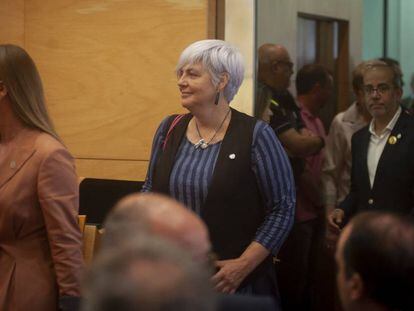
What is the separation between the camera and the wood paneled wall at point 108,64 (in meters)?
4.50

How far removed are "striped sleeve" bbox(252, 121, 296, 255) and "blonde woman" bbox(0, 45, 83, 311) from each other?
0.71 meters

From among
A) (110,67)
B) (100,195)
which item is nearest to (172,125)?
(100,195)

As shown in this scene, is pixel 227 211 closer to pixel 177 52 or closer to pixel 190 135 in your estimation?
pixel 190 135

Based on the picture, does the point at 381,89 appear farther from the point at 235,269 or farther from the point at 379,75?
the point at 235,269

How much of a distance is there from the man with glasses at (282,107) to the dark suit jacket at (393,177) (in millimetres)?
541

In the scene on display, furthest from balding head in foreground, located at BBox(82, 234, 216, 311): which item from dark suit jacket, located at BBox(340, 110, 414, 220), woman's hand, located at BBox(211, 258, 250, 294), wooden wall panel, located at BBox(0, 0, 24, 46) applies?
wooden wall panel, located at BBox(0, 0, 24, 46)

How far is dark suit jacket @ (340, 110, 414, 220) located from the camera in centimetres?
382

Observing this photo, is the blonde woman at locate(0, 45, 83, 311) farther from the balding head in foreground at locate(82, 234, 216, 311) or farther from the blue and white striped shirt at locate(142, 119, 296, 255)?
the balding head in foreground at locate(82, 234, 216, 311)

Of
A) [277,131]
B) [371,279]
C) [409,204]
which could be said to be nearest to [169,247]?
[371,279]

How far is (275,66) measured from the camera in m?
4.54

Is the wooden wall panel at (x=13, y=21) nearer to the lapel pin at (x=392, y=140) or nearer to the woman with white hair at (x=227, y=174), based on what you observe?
the woman with white hair at (x=227, y=174)

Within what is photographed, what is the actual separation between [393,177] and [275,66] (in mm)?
1039

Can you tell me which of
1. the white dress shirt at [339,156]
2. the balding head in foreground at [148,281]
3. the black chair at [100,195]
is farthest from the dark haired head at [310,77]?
the balding head in foreground at [148,281]

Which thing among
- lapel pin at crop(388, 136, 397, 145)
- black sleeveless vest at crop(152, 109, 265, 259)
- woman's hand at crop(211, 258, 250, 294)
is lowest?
woman's hand at crop(211, 258, 250, 294)
